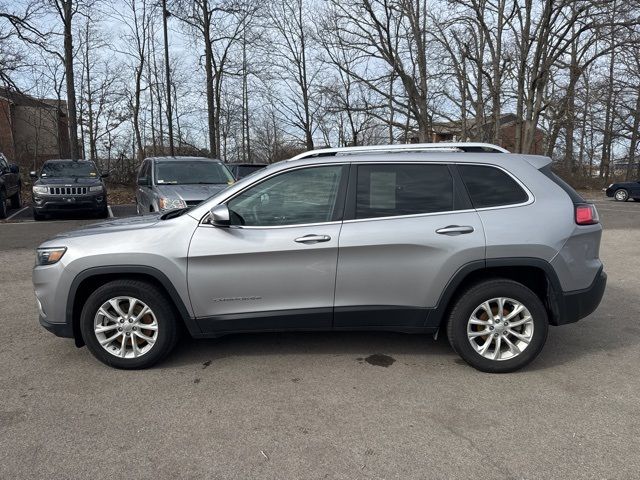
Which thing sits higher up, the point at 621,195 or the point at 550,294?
the point at 621,195

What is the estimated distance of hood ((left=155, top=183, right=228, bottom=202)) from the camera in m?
8.11

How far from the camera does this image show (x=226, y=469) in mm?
2494

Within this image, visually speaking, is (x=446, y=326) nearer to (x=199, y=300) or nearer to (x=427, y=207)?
(x=427, y=207)

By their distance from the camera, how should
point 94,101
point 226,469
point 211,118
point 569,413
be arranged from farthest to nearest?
point 94,101 → point 211,118 → point 569,413 → point 226,469

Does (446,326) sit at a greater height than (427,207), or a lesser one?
lesser

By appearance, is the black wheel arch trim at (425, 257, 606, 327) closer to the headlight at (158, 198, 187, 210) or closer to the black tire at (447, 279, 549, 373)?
the black tire at (447, 279, 549, 373)

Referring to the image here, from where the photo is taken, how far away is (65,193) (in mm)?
12195

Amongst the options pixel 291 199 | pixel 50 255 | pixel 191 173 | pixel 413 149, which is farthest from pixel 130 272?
pixel 191 173

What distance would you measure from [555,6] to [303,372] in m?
28.6

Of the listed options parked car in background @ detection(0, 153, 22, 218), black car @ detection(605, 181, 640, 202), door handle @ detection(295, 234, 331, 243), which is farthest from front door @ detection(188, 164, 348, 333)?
black car @ detection(605, 181, 640, 202)

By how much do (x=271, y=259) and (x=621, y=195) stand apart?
2654cm

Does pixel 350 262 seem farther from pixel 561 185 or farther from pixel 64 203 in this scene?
pixel 64 203

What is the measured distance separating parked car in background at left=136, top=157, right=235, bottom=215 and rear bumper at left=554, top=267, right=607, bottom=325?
20.4 ft

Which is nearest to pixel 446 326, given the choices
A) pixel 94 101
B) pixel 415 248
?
pixel 415 248
